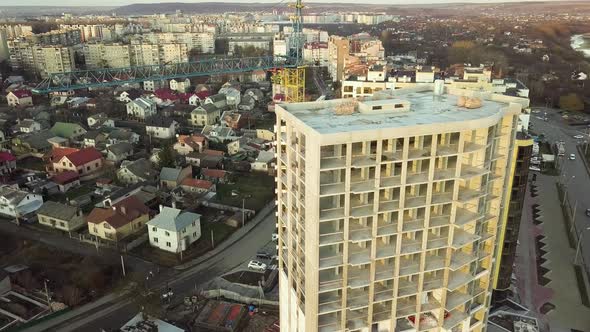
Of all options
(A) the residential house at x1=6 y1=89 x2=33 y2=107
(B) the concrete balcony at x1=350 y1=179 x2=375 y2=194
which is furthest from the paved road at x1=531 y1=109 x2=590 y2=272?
(A) the residential house at x1=6 y1=89 x2=33 y2=107

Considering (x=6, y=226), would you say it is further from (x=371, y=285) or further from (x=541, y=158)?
(x=541, y=158)

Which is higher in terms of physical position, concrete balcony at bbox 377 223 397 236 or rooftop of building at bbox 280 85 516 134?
rooftop of building at bbox 280 85 516 134

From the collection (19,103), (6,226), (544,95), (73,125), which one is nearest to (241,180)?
(6,226)

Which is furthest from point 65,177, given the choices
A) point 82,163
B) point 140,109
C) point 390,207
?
point 390,207

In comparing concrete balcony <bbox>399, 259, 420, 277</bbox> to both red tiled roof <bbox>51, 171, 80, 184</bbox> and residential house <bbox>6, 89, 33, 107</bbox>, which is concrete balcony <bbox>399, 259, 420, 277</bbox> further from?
residential house <bbox>6, 89, 33, 107</bbox>

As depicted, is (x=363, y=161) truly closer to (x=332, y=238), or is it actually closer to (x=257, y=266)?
(x=332, y=238)

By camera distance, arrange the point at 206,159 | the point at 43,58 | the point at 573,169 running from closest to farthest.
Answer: the point at 206,159
the point at 573,169
the point at 43,58
